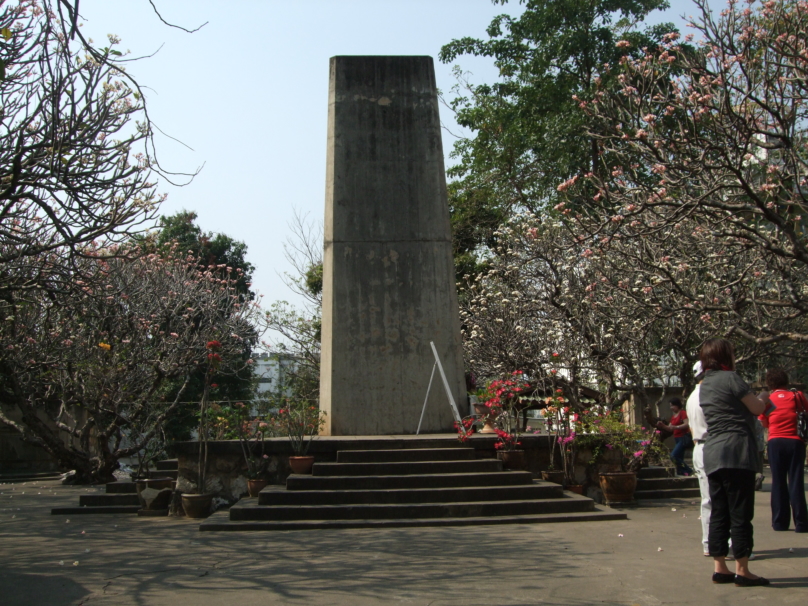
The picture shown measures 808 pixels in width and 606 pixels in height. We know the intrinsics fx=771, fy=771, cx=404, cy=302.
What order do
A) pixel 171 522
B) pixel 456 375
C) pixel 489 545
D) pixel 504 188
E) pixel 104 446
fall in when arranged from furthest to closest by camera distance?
pixel 504 188 < pixel 104 446 < pixel 456 375 < pixel 171 522 < pixel 489 545

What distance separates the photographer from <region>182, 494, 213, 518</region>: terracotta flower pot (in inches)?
320

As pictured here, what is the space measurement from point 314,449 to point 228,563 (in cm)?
291

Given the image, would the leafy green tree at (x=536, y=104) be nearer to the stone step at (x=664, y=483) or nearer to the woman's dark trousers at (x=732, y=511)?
the stone step at (x=664, y=483)

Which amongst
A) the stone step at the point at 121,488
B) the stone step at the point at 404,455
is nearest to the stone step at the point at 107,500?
the stone step at the point at 121,488

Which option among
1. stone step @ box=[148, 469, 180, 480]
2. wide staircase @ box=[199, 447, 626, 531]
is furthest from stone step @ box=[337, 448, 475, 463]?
stone step @ box=[148, 469, 180, 480]

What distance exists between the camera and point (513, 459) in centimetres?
830

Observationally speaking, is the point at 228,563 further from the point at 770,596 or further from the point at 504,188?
the point at 504,188

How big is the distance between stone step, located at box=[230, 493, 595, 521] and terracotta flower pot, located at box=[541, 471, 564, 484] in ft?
3.59

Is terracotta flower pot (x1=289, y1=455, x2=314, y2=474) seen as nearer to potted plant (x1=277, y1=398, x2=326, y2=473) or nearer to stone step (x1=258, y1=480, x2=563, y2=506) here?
potted plant (x1=277, y1=398, x2=326, y2=473)

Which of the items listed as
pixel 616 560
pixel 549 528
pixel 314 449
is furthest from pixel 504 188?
pixel 616 560

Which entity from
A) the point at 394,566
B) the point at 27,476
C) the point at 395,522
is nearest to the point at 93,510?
the point at 395,522

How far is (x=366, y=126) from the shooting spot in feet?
33.9

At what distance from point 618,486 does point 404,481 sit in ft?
8.39

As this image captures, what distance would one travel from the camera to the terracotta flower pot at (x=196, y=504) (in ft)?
26.6
